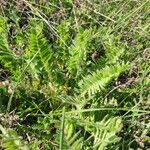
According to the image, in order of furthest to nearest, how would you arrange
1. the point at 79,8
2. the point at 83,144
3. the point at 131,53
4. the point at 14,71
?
the point at 79,8 < the point at 131,53 < the point at 14,71 < the point at 83,144

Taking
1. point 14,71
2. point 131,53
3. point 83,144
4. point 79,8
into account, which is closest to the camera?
point 83,144

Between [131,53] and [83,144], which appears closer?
[83,144]

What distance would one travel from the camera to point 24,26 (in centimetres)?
232

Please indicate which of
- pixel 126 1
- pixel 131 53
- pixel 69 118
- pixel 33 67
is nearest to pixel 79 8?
pixel 126 1

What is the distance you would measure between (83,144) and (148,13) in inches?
39.9

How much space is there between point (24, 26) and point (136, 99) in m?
0.70

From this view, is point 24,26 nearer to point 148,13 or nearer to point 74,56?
point 74,56

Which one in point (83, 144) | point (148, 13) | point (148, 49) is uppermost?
point (148, 13)

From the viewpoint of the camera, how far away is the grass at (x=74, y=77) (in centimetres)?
183

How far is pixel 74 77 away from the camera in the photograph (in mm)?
2082

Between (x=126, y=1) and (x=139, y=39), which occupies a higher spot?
(x=126, y=1)

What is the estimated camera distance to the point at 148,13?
2.48 metres

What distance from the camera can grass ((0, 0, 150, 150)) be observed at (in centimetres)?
183

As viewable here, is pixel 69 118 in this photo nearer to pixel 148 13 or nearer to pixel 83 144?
pixel 83 144
